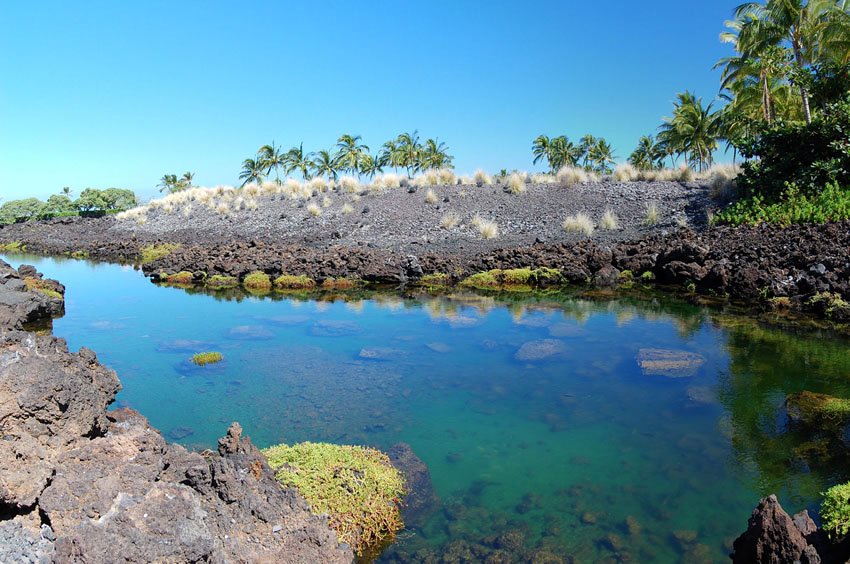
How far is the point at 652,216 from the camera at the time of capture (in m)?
28.3

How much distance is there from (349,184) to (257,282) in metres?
19.5

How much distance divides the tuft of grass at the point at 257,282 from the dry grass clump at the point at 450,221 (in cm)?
1024

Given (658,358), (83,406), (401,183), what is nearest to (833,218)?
(658,358)

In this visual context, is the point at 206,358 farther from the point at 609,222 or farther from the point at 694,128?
the point at 694,128

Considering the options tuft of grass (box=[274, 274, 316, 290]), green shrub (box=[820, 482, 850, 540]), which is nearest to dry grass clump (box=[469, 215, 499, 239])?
tuft of grass (box=[274, 274, 316, 290])

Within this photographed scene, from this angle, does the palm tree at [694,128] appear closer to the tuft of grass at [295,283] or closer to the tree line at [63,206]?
the tuft of grass at [295,283]

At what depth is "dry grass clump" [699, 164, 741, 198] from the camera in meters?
28.9

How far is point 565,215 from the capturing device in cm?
3081

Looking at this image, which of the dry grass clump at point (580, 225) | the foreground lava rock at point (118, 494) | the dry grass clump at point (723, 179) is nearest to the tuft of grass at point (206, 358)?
the foreground lava rock at point (118, 494)

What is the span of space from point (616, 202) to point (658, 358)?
20132mm

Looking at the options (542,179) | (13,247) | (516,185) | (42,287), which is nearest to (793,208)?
(516,185)

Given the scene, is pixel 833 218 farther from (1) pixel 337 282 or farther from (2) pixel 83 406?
(2) pixel 83 406

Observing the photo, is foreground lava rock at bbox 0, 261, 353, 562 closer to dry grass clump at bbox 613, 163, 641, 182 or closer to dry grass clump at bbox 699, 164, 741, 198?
dry grass clump at bbox 699, 164, 741, 198

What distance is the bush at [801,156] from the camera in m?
23.5
